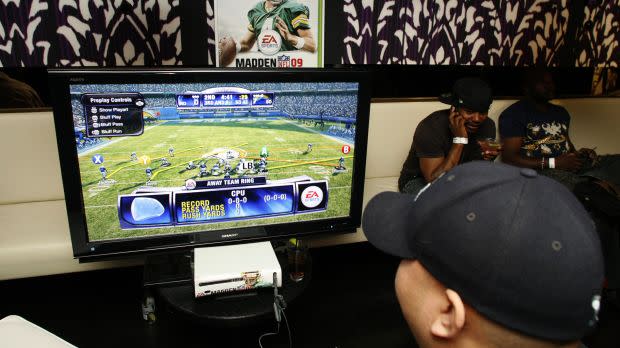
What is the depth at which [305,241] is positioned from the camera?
7.47 ft

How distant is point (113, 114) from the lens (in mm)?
1508

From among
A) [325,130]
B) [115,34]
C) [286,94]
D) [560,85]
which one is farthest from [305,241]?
[560,85]

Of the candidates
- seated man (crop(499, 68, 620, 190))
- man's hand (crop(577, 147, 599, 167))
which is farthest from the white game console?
man's hand (crop(577, 147, 599, 167))

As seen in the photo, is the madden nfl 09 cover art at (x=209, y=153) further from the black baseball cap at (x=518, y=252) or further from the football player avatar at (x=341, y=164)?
the black baseball cap at (x=518, y=252)

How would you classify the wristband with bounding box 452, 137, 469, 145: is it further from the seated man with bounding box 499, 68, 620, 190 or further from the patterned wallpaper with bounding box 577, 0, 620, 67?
the patterned wallpaper with bounding box 577, 0, 620, 67

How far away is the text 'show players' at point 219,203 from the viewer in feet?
5.35

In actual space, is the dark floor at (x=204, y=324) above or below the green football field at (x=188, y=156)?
below

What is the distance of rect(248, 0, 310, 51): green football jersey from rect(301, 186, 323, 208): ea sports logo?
939mm

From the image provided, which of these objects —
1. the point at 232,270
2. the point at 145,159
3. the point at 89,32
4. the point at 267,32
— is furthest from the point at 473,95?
the point at 89,32

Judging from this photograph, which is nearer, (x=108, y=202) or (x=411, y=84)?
(x=108, y=202)

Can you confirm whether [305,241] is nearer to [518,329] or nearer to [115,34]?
[115,34]

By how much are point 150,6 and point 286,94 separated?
3.28 feet

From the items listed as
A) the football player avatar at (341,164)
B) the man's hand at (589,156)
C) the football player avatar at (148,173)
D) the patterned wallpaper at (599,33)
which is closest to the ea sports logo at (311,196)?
the football player avatar at (341,164)

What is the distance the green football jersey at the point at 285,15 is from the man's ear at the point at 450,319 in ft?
6.18
